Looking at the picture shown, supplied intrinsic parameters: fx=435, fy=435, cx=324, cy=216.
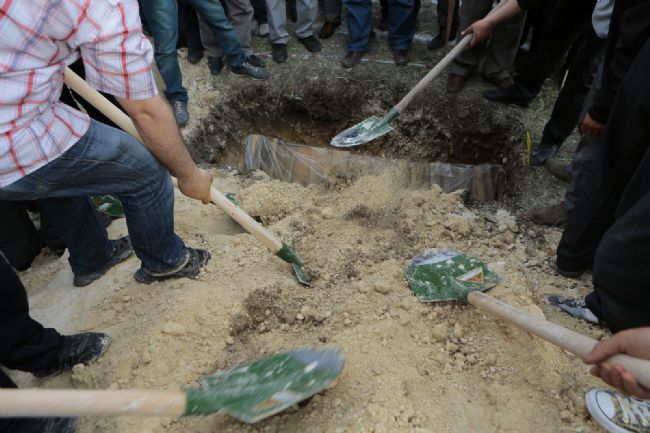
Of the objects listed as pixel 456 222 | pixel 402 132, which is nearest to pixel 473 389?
pixel 456 222

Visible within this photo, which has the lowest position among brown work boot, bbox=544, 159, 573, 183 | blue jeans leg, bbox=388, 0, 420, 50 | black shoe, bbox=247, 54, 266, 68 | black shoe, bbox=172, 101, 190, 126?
brown work boot, bbox=544, 159, 573, 183

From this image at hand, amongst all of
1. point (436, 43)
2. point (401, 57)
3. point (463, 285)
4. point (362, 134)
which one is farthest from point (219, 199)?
point (436, 43)

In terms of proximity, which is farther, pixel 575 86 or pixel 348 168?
pixel 348 168

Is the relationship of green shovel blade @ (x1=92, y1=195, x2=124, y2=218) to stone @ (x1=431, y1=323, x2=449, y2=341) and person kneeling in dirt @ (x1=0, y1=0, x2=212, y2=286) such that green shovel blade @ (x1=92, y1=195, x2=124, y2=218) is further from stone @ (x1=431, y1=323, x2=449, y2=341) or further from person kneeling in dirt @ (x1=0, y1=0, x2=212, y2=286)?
stone @ (x1=431, y1=323, x2=449, y2=341)

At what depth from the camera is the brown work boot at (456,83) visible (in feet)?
13.2

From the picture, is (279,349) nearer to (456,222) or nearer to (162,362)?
(162,362)

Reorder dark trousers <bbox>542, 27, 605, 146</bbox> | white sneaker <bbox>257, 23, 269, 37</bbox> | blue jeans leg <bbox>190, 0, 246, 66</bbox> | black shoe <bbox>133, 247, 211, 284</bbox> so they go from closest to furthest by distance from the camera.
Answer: black shoe <bbox>133, 247, 211, 284</bbox> → dark trousers <bbox>542, 27, 605, 146</bbox> → blue jeans leg <bbox>190, 0, 246, 66</bbox> → white sneaker <bbox>257, 23, 269, 37</bbox>

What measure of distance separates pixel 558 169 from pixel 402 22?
2059 millimetres

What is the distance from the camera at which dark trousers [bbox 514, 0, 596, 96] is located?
3021 millimetres

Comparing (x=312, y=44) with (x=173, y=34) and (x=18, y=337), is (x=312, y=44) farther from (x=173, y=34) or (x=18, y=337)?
(x=18, y=337)

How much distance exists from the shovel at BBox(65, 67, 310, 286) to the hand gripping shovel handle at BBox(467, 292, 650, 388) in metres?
0.92

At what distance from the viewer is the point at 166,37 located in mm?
3639

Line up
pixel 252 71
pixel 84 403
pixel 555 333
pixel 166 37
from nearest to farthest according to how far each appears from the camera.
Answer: pixel 84 403, pixel 555 333, pixel 166 37, pixel 252 71

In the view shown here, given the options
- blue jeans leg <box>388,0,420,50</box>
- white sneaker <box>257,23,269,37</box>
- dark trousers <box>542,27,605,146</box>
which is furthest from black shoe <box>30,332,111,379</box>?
white sneaker <box>257,23,269,37</box>
